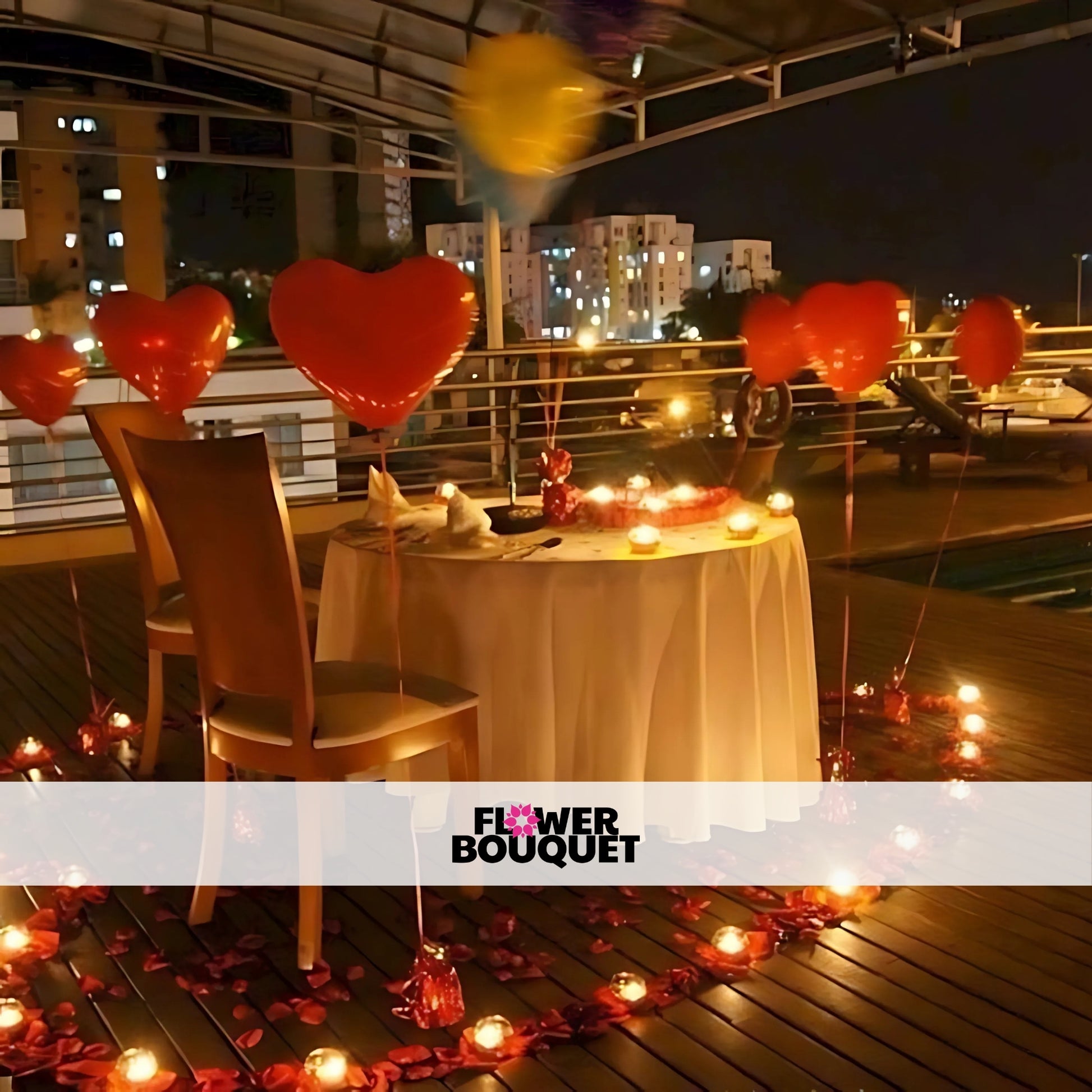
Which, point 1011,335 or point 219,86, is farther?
point 219,86

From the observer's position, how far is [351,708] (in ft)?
7.54

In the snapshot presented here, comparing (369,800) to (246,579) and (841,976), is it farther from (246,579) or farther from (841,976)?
(841,976)

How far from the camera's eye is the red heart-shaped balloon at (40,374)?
344cm

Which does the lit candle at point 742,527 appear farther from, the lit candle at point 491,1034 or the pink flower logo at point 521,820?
the lit candle at point 491,1034

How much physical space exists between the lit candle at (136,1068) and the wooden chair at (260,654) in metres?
0.40

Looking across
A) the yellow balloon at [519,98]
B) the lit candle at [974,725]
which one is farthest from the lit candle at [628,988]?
the yellow balloon at [519,98]

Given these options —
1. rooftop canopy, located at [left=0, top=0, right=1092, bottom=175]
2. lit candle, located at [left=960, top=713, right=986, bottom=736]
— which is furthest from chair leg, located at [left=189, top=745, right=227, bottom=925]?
rooftop canopy, located at [left=0, top=0, right=1092, bottom=175]

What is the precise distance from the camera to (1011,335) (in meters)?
3.05

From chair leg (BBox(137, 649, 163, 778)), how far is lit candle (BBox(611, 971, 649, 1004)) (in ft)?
5.59

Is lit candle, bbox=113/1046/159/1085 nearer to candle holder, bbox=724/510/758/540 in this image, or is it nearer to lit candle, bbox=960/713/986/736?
candle holder, bbox=724/510/758/540

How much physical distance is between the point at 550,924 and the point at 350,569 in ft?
3.03

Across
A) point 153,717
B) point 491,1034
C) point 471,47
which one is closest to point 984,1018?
point 491,1034

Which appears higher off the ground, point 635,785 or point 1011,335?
point 1011,335

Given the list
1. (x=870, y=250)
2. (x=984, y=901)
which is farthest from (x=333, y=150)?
(x=984, y=901)
